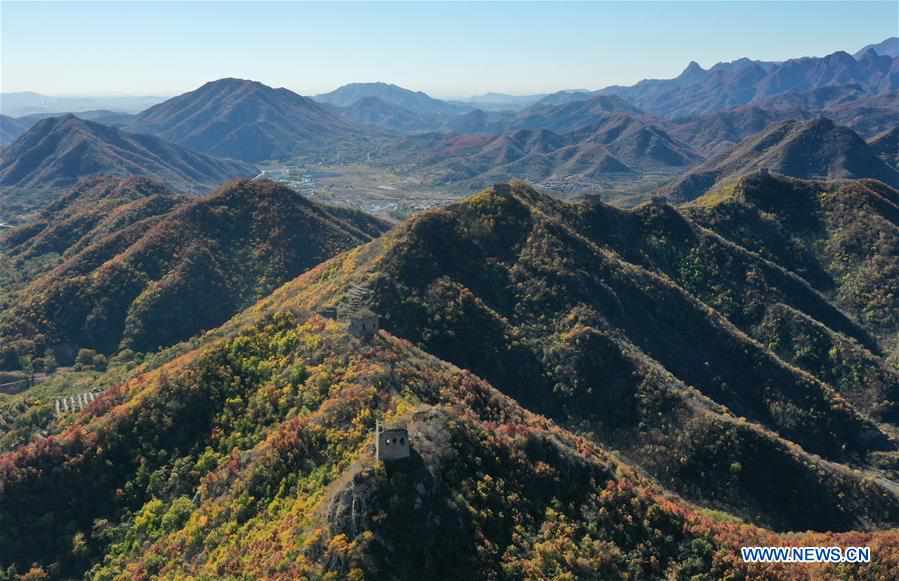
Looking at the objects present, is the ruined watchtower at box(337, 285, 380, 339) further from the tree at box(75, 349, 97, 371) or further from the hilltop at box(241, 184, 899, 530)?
the tree at box(75, 349, 97, 371)

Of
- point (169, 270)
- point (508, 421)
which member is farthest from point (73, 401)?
point (508, 421)

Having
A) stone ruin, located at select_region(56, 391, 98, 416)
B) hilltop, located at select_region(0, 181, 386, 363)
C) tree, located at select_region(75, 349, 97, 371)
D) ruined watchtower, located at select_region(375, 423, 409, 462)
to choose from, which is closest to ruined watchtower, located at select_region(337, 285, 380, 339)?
ruined watchtower, located at select_region(375, 423, 409, 462)

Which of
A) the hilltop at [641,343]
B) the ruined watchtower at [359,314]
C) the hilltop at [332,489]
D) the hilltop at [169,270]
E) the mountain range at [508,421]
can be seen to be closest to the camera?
the hilltop at [332,489]

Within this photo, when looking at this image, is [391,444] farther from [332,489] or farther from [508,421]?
[508,421]

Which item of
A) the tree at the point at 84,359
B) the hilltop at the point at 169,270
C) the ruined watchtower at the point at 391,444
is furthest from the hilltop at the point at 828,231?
the tree at the point at 84,359

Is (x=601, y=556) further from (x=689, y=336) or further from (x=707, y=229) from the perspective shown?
(x=707, y=229)

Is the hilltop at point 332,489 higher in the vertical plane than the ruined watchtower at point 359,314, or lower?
lower

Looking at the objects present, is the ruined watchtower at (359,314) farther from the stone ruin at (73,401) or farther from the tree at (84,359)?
the tree at (84,359)

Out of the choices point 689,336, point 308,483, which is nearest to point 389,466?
point 308,483
